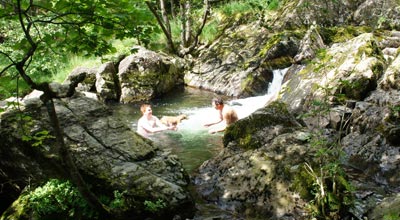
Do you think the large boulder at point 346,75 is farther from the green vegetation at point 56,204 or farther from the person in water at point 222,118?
the green vegetation at point 56,204

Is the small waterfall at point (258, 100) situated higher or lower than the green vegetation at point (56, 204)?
lower

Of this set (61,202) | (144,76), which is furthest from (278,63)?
(61,202)

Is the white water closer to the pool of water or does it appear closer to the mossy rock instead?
the pool of water

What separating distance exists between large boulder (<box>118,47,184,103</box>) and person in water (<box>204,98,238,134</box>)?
4.18m

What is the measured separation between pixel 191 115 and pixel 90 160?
6041mm

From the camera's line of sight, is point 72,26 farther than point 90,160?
No

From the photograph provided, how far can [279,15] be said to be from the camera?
48.6ft

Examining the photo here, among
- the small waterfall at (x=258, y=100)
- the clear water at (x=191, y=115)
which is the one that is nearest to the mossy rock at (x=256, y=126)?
the clear water at (x=191, y=115)

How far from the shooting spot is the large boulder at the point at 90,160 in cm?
423

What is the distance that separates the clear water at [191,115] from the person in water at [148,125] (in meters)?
0.16

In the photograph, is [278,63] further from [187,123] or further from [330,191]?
[330,191]

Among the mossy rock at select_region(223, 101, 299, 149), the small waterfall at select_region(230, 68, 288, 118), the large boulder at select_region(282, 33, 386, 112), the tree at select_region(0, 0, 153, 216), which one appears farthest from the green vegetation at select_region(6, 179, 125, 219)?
the small waterfall at select_region(230, 68, 288, 118)

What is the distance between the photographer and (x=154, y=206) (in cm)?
414

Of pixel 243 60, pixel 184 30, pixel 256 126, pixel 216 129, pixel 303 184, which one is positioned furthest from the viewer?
pixel 184 30
